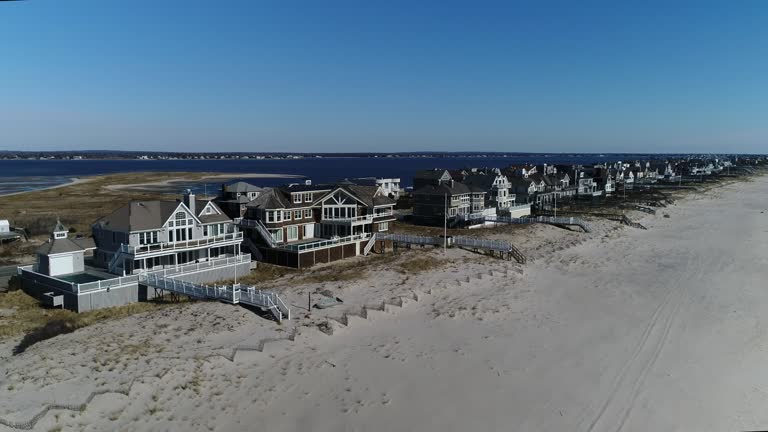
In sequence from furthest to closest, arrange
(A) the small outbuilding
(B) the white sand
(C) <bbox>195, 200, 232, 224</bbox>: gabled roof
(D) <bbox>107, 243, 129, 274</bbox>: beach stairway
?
1. (C) <bbox>195, 200, 232, 224</bbox>: gabled roof
2. (D) <bbox>107, 243, 129, 274</bbox>: beach stairway
3. (A) the small outbuilding
4. (B) the white sand

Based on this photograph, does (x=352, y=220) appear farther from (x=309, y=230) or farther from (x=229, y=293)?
(x=229, y=293)

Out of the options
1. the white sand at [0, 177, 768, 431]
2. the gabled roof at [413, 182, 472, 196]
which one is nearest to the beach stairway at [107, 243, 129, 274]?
the white sand at [0, 177, 768, 431]

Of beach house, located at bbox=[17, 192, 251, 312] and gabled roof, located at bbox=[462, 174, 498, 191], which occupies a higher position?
gabled roof, located at bbox=[462, 174, 498, 191]

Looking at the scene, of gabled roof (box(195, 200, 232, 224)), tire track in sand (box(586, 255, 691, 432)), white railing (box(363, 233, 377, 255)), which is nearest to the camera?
tire track in sand (box(586, 255, 691, 432))

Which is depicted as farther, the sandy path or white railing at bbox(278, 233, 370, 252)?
white railing at bbox(278, 233, 370, 252)

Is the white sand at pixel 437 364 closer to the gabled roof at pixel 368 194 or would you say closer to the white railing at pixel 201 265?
the white railing at pixel 201 265

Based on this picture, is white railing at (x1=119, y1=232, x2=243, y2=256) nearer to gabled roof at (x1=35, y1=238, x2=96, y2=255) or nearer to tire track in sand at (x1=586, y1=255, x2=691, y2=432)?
gabled roof at (x1=35, y1=238, x2=96, y2=255)

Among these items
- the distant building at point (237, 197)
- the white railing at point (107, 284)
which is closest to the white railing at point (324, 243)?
the distant building at point (237, 197)
